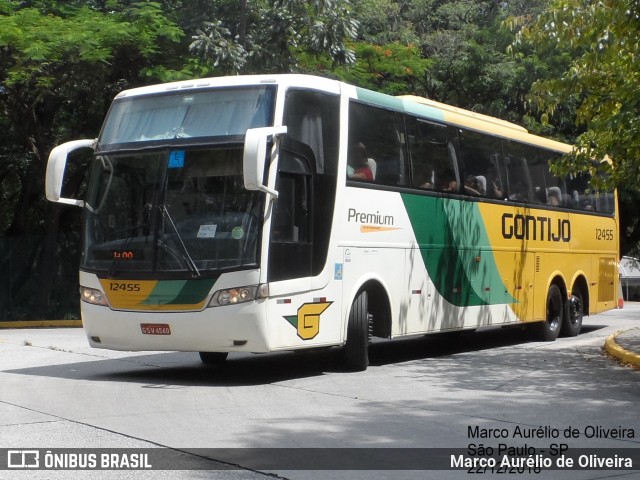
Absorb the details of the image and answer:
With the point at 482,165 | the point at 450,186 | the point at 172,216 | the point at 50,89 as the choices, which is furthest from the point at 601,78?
the point at 50,89

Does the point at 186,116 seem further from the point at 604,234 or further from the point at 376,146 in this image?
the point at 604,234

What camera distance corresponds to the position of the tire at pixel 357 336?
1272 cm

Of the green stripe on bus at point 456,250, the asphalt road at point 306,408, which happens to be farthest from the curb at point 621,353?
the green stripe on bus at point 456,250

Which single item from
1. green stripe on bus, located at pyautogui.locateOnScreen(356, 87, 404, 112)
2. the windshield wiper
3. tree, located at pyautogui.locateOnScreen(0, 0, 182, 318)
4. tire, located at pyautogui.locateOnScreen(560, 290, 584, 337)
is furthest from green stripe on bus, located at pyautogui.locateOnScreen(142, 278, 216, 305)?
tree, located at pyautogui.locateOnScreen(0, 0, 182, 318)

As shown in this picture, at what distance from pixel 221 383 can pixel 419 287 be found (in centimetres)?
Result: 369

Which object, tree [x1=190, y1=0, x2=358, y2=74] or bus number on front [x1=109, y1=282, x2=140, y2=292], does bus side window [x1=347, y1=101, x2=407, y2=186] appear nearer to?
bus number on front [x1=109, y1=282, x2=140, y2=292]

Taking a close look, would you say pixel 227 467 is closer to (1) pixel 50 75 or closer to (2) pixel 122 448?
(2) pixel 122 448

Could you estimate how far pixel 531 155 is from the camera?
59.5 feet

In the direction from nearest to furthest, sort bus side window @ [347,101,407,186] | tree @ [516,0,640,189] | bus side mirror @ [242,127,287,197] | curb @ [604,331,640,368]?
bus side mirror @ [242,127,287,197]
tree @ [516,0,640,189]
bus side window @ [347,101,407,186]
curb @ [604,331,640,368]

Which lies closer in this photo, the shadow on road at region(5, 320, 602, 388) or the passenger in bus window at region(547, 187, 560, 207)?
the shadow on road at region(5, 320, 602, 388)

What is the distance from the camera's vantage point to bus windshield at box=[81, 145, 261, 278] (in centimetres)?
1127

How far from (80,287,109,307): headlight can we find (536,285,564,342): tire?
30.6 feet

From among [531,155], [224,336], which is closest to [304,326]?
[224,336]

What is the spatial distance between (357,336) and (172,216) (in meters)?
2.92
